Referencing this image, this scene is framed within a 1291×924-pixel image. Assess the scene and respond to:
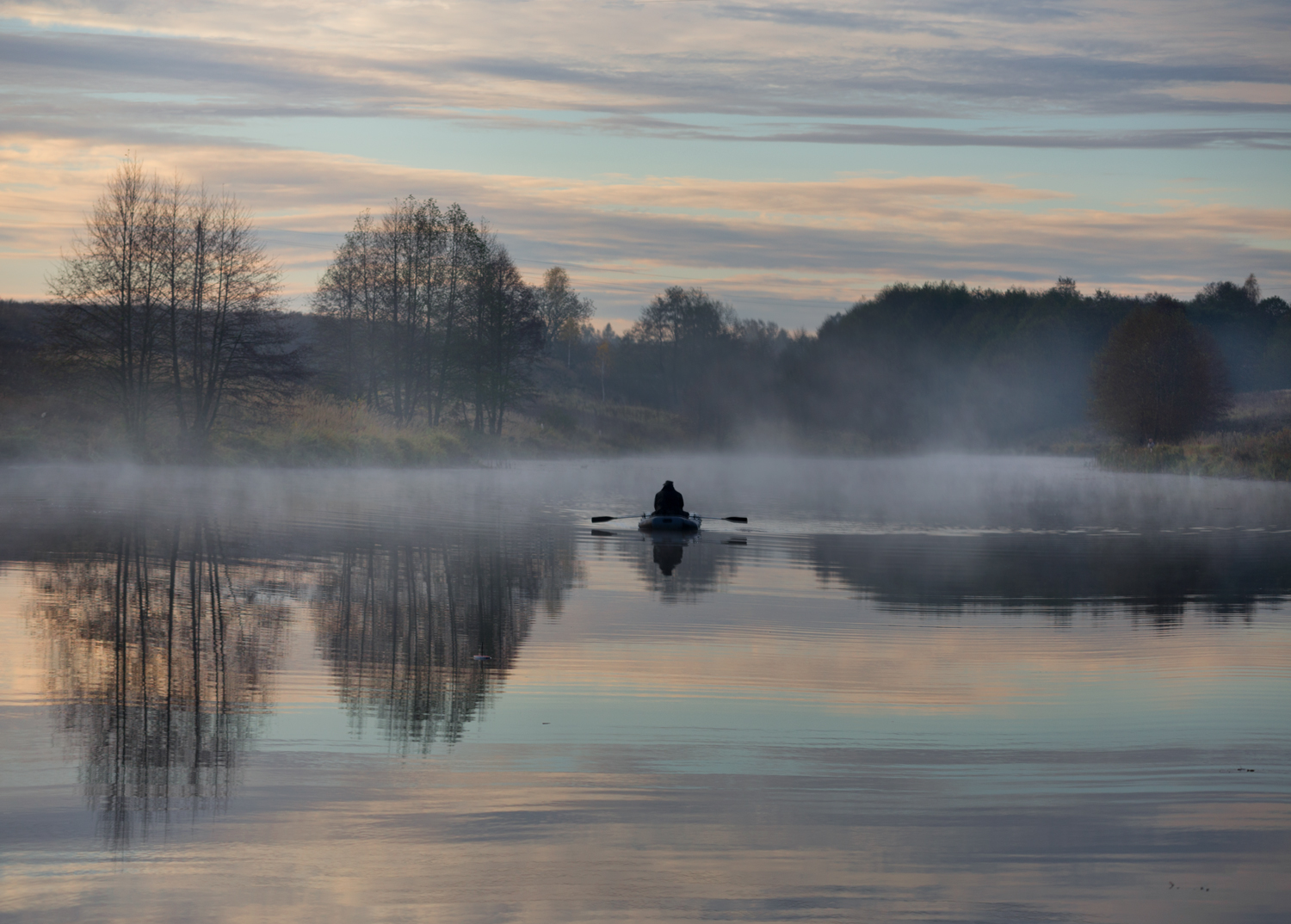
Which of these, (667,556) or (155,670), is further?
(667,556)

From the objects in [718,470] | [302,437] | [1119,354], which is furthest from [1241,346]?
[302,437]

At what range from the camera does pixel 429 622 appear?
1322cm

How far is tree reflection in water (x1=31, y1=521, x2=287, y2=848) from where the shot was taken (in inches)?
276

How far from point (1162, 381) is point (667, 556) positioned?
5990 centimetres

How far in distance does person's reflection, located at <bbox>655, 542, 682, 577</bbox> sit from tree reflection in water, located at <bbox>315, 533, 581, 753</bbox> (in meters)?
1.59

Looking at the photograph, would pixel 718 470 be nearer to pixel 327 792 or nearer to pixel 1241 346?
pixel 327 792

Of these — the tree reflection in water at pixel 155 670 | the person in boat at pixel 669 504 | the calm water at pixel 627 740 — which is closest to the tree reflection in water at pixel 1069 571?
the calm water at pixel 627 740

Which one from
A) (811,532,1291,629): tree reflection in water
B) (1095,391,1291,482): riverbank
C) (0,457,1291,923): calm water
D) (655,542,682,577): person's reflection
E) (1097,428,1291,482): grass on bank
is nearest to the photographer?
(0,457,1291,923): calm water

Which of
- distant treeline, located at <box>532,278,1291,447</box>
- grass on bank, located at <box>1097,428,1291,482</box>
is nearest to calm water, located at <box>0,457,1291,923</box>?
grass on bank, located at <box>1097,428,1291,482</box>

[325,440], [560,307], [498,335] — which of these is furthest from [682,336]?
[325,440]

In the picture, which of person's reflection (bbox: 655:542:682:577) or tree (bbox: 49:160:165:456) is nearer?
person's reflection (bbox: 655:542:682:577)

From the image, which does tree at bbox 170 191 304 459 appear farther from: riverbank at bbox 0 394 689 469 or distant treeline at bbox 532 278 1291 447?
distant treeline at bbox 532 278 1291 447

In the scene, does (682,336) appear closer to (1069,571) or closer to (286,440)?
(286,440)

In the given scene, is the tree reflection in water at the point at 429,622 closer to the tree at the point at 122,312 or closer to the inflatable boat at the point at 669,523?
the inflatable boat at the point at 669,523
